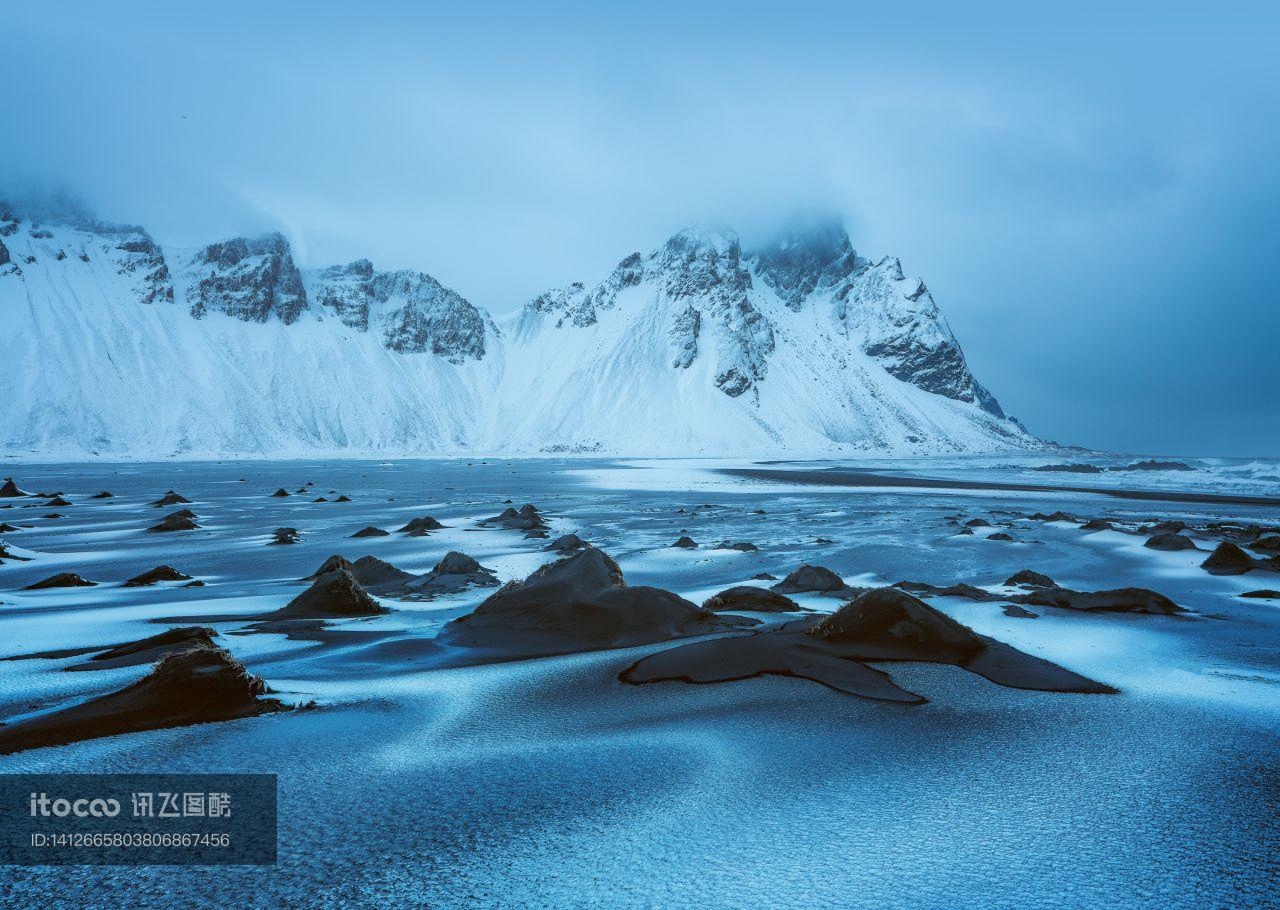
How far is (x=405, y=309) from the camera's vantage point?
15050 cm

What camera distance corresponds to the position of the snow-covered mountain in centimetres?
10262

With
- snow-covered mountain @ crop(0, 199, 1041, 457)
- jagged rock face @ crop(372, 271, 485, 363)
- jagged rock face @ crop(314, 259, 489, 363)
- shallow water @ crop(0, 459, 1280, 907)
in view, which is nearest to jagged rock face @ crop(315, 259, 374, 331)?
→ jagged rock face @ crop(314, 259, 489, 363)

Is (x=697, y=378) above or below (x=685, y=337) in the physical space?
below

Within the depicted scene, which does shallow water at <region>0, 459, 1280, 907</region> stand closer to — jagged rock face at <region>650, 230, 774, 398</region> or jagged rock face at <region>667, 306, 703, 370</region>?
jagged rock face at <region>650, 230, 774, 398</region>

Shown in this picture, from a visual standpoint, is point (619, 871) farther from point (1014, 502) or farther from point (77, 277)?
point (77, 277)

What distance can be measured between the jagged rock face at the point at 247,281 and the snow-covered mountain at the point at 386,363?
0.38 meters

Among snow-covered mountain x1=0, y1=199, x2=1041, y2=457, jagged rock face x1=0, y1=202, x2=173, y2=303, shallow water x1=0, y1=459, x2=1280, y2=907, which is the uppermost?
jagged rock face x1=0, y1=202, x2=173, y2=303

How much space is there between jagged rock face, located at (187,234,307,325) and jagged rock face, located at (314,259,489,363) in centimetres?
882

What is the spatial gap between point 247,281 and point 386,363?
27857 millimetres

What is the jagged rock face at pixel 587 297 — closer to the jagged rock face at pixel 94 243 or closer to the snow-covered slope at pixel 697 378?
the snow-covered slope at pixel 697 378

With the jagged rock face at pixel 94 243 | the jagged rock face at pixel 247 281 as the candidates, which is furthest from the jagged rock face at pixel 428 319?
the jagged rock face at pixel 94 243

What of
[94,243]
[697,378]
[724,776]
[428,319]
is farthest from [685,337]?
[724,776]

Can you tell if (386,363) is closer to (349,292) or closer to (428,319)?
(428,319)

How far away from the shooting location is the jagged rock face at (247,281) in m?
129
